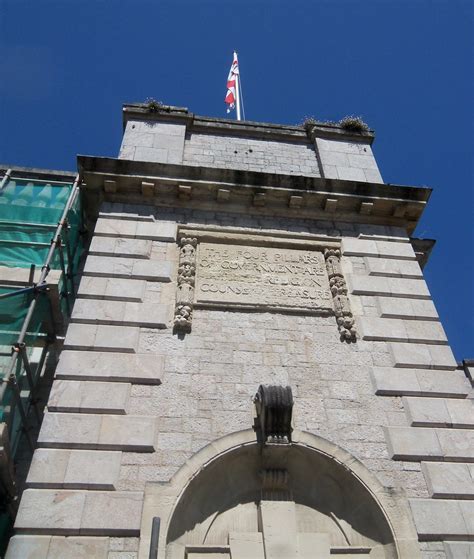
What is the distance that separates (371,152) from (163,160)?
17.6 ft

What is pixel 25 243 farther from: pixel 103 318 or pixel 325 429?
pixel 325 429

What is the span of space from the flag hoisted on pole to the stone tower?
22.1 feet

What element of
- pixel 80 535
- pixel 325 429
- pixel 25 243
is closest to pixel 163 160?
pixel 25 243

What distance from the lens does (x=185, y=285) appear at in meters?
9.39

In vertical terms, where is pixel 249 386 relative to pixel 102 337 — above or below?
below

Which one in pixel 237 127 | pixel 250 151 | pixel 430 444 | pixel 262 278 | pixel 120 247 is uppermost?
pixel 237 127

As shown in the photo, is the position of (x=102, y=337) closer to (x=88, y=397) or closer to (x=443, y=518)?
(x=88, y=397)

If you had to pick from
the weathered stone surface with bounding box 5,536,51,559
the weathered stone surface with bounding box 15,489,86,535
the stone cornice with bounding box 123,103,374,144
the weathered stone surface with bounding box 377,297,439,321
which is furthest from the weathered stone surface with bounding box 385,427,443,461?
the stone cornice with bounding box 123,103,374,144

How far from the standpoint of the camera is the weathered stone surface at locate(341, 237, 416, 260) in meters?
10.8

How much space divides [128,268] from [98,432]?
3.32m

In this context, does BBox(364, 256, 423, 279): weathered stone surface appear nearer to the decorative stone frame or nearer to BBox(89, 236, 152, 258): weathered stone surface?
the decorative stone frame

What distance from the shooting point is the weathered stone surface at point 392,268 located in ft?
34.0

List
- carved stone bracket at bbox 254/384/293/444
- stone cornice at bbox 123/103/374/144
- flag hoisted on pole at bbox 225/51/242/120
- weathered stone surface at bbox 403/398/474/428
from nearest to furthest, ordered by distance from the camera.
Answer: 1. carved stone bracket at bbox 254/384/293/444
2. weathered stone surface at bbox 403/398/474/428
3. stone cornice at bbox 123/103/374/144
4. flag hoisted on pole at bbox 225/51/242/120

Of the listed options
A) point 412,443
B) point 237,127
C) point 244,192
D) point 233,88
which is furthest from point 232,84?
point 412,443
